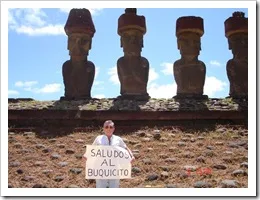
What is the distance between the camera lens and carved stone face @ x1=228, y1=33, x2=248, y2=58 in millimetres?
11773

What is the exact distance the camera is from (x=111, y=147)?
5.30 meters

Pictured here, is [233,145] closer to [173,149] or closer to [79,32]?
[173,149]

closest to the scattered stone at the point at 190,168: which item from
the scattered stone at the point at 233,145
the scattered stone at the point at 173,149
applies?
the scattered stone at the point at 173,149

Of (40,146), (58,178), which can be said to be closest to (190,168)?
(58,178)

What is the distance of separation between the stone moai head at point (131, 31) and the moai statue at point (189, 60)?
0.94 metres

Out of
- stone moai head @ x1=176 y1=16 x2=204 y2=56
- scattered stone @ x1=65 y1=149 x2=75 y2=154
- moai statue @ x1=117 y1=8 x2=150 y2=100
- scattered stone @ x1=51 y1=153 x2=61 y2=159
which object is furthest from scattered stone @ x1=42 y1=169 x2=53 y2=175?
stone moai head @ x1=176 y1=16 x2=204 y2=56

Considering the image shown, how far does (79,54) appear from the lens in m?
11.5

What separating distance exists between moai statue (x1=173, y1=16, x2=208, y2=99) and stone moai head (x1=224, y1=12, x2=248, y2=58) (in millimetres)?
820

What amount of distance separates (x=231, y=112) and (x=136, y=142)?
2.63m

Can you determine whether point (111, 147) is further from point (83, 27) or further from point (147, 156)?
point (83, 27)

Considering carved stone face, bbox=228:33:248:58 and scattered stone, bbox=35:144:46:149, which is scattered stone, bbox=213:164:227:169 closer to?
scattered stone, bbox=35:144:46:149

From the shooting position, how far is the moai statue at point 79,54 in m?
11.3

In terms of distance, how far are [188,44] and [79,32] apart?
278 centimetres

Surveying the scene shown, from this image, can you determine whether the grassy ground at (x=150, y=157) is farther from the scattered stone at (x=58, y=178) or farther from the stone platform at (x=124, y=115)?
the stone platform at (x=124, y=115)
